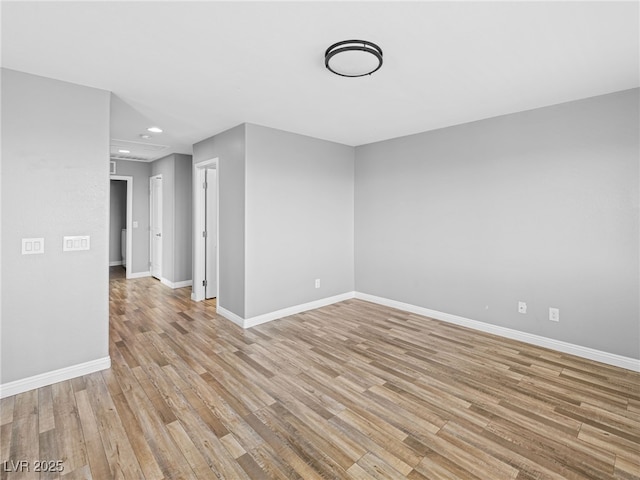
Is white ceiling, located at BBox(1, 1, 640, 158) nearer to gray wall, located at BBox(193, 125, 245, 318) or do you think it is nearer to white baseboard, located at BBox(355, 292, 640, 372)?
gray wall, located at BBox(193, 125, 245, 318)

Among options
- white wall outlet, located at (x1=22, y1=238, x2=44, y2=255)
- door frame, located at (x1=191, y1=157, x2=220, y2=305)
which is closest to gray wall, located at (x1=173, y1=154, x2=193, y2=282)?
door frame, located at (x1=191, y1=157, x2=220, y2=305)

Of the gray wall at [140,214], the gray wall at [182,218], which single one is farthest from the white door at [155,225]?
the gray wall at [182,218]

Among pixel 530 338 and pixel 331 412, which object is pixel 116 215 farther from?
pixel 530 338

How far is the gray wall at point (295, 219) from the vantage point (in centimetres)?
417

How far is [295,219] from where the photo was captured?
4.64 m

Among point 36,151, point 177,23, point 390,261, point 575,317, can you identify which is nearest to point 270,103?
point 177,23

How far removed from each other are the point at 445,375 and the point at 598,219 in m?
2.19

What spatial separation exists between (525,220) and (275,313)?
330cm

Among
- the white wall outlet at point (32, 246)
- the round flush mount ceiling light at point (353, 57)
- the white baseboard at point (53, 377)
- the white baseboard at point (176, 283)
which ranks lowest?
the white baseboard at point (53, 377)

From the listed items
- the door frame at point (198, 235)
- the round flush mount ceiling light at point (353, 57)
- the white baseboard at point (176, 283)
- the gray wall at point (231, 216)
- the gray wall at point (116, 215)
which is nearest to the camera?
the round flush mount ceiling light at point (353, 57)

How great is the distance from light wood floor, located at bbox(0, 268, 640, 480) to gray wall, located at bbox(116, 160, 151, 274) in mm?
3881

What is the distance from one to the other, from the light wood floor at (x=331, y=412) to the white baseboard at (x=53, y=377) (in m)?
0.07

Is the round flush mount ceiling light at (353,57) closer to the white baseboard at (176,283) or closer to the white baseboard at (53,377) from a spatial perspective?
the white baseboard at (53,377)

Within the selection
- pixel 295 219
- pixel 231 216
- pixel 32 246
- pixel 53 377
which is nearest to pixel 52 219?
pixel 32 246
